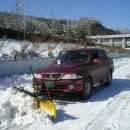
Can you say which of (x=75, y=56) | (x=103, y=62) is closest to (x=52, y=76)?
(x=75, y=56)

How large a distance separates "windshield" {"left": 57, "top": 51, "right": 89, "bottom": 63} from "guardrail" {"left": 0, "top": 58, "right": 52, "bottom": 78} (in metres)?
3.04

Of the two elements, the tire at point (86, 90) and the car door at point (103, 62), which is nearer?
the tire at point (86, 90)

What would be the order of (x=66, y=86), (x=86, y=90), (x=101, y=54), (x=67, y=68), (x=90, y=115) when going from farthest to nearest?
(x=101, y=54)
(x=86, y=90)
(x=67, y=68)
(x=66, y=86)
(x=90, y=115)

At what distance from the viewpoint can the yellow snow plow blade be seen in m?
7.64

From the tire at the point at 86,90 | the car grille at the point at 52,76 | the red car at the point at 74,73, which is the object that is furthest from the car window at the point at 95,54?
the car grille at the point at 52,76

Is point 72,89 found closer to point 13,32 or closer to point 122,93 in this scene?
point 122,93

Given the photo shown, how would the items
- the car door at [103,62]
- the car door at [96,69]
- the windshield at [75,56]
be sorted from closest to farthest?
the car door at [96,69] → the windshield at [75,56] → the car door at [103,62]

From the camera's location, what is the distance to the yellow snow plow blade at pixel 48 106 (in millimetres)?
7645

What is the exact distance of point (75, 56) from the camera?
11.6m

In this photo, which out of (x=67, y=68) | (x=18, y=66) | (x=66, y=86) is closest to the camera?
(x=66, y=86)

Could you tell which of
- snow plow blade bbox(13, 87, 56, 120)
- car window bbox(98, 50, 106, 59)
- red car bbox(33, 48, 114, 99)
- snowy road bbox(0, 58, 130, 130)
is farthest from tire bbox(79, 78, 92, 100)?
car window bbox(98, 50, 106, 59)

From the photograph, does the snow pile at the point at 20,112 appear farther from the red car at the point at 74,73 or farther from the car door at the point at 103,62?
the car door at the point at 103,62

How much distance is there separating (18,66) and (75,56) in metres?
5.63

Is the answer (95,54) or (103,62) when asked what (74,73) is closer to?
(95,54)
